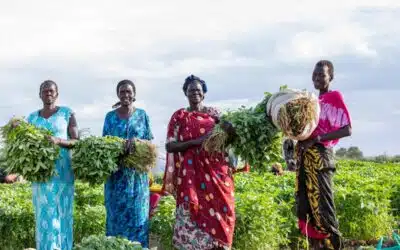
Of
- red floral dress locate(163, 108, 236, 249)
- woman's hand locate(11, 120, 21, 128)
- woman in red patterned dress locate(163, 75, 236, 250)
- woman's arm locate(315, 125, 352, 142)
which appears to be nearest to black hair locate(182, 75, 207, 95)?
woman in red patterned dress locate(163, 75, 236, 250)

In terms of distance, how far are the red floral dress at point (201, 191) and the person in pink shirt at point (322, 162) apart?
699 millimetres

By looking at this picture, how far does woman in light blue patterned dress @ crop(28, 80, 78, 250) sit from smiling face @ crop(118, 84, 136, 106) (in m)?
0.65

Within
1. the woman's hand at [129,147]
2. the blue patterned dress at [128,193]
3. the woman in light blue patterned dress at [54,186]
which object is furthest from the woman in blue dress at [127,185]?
the woman in light blue patterned dress at [54,186]

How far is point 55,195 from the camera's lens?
22.7 ft

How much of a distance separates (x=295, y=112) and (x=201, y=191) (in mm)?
1310

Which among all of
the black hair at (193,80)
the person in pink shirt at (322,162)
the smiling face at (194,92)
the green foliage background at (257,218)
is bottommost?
the green foliage background at (257,218)

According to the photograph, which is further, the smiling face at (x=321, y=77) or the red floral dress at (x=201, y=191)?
the red floral dress at (x=201, y=191)

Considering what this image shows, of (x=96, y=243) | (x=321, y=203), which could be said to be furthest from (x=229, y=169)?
(x=96, y=243)

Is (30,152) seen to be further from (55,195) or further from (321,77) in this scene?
(321,77)

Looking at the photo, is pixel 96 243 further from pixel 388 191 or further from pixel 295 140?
pixel 388 191

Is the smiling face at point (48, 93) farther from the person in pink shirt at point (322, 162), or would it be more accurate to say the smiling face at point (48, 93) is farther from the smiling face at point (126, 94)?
the person in pink shirt at point (322, 162)

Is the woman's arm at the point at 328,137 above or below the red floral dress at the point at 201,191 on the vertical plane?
above

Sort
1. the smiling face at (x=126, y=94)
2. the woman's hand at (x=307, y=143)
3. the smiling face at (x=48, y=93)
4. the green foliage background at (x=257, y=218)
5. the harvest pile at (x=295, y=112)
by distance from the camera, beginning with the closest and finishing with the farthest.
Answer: the harvest pile at (x=295, y=112) < the woman's hand at (x=307, y=143) < the smiling face at (x=126, y=94) < the smiling face at (x=48, y=93) < the green foliage background at (x=257, y=218)

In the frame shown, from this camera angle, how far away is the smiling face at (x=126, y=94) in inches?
265
